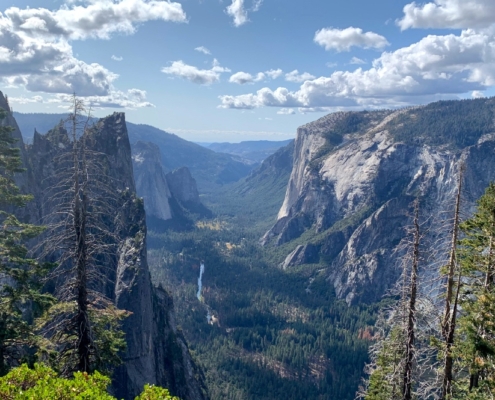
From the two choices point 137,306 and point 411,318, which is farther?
point 137,306

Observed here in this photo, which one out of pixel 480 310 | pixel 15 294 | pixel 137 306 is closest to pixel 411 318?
pixel 480 310

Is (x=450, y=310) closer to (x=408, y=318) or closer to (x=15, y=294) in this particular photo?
(x=408, y=318)

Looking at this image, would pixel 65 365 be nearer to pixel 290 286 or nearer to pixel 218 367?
pixel 218 367

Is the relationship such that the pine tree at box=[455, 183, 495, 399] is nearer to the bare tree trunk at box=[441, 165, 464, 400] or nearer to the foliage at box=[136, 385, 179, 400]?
the bare tree trunk at box=[441, 165, 464, 400]

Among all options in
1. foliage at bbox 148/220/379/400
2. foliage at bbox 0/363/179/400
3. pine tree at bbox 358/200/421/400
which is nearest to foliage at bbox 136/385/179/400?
foliage at bbox 0/363/179/400

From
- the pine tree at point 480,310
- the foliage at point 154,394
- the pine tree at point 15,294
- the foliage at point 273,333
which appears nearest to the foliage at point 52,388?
the foliage at point 154,394

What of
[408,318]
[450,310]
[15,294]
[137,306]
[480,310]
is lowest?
[137,306]

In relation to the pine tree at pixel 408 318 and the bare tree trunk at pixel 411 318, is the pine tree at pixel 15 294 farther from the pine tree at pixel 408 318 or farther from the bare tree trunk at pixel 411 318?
the bare tree trunk at pixel 411 318
